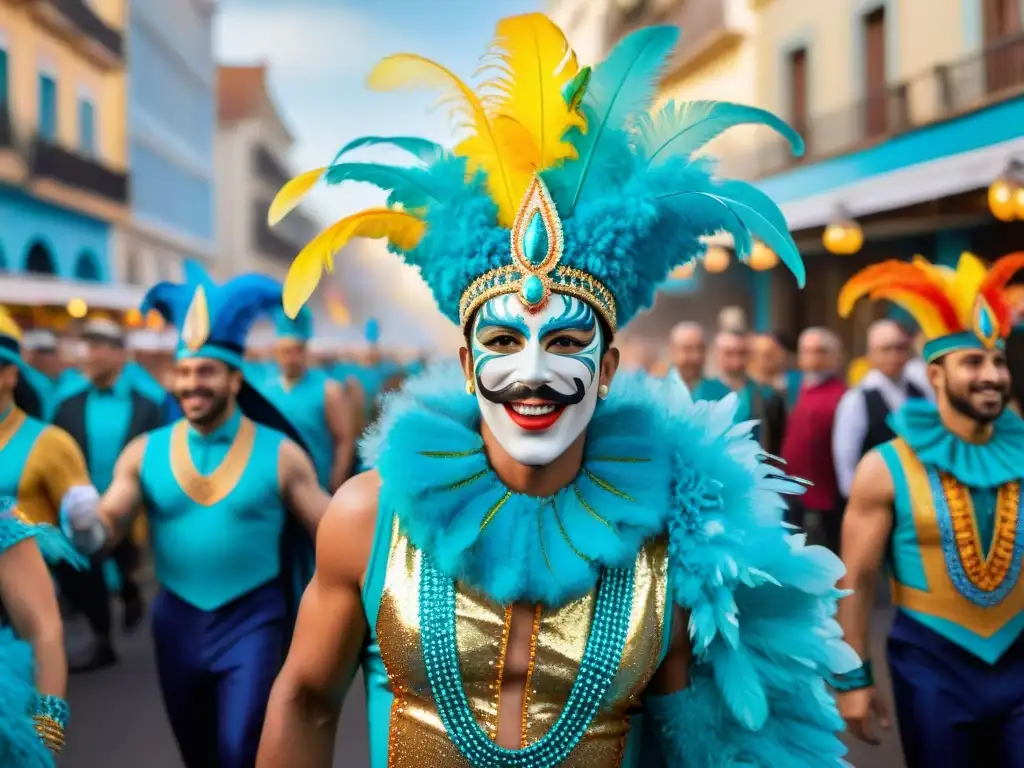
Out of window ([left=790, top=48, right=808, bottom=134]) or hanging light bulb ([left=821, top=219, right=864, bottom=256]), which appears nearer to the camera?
hanging light bulb ([left=821, top=219, right=864, bottom=256])

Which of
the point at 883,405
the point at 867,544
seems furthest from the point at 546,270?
the point at 883,405

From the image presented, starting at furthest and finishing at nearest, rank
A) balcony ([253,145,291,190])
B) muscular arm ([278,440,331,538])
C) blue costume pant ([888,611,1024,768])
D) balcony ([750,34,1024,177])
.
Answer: balcony ([253,145,291,190]) < balcony ([750,34,1024,177]) < muscular arm ([278,440,331,538]) < blue costume pant ([888,611,1024,768])

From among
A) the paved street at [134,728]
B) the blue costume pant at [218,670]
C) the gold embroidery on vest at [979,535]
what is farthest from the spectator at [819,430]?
the blue costume pant at [218,670]

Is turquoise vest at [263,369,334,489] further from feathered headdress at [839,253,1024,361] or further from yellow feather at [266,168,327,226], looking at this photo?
yellow feather at [266,168,327,226]

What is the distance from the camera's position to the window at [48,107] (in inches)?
828

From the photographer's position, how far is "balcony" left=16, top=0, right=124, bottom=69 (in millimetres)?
20281

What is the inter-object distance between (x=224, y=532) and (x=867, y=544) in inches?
83.8

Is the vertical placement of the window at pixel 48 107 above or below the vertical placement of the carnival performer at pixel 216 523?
above

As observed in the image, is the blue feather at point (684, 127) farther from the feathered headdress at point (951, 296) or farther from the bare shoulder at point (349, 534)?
the feathered headdress at point (951, 296)

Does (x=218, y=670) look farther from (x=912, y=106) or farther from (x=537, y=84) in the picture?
(x=912, y=106)

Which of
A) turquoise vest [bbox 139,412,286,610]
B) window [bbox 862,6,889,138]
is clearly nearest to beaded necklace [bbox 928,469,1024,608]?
turquoise vest [bbox 139,412,286,610]

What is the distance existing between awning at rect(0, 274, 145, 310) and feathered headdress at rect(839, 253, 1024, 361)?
8.82m

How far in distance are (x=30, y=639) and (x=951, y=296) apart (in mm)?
2981

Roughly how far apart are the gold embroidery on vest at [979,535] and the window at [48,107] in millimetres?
20091
